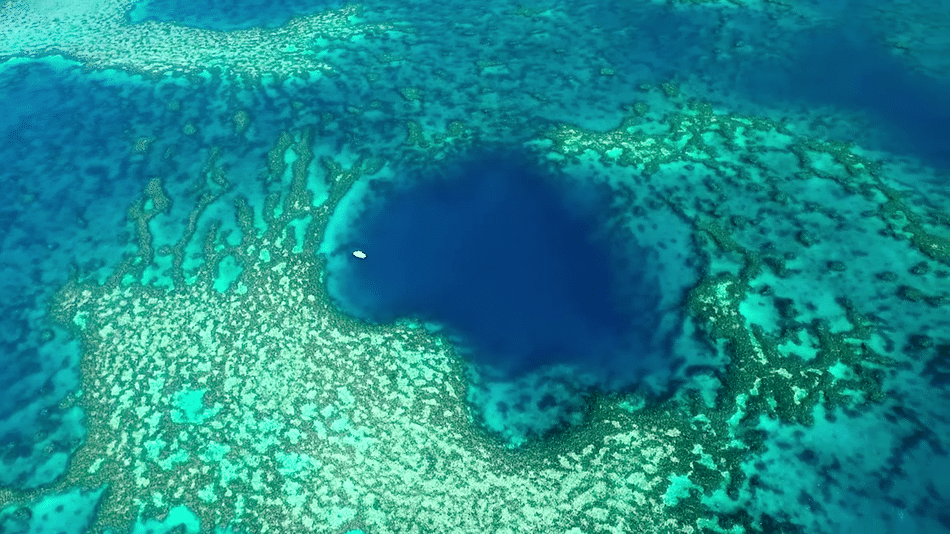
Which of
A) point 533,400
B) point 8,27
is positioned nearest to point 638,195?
point 533,400

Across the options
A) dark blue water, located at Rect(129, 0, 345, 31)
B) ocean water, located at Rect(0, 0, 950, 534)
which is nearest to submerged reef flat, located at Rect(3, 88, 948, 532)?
ocean water, located at Rect(0, 0, 950, 534)

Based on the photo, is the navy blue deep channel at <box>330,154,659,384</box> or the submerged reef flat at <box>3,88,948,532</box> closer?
the submerged reef flat at <box>3,88,948,532</box>

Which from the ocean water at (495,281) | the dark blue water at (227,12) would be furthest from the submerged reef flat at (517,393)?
the dark blue water at (227,12)

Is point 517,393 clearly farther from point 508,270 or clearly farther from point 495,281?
point 508,270

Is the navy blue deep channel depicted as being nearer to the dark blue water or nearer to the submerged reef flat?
the submerged reef flat

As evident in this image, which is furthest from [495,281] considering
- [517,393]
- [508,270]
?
[517,393]
